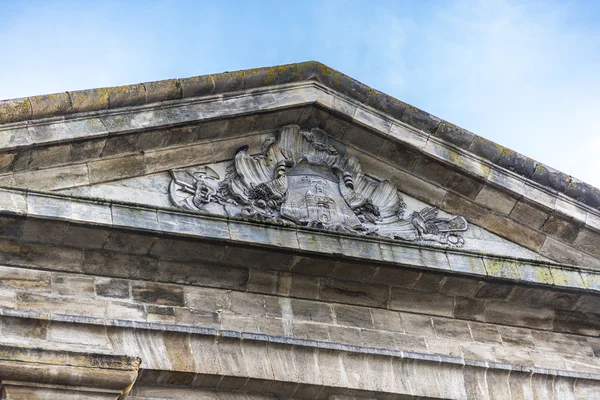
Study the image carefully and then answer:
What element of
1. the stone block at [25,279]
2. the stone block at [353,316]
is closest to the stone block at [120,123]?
the stone block at [25,279]

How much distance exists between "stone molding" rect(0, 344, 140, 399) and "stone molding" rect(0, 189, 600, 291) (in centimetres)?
110

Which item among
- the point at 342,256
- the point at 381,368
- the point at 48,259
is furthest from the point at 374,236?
the point at 48,259

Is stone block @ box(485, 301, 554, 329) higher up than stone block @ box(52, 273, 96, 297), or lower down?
higher up

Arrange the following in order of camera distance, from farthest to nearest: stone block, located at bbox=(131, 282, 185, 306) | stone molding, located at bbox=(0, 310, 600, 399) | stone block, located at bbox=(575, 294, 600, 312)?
stone block, located at bbox=(575, 294, 600, 312) < stone block, located at bbox=(131, 282, 185, 306) < stone molding, located at bbox=(0, 310, 600, 399)

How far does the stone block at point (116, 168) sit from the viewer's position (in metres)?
10.5

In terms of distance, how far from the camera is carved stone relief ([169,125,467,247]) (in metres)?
10.9

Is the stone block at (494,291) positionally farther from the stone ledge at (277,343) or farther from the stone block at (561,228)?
the stone block at (561,228)

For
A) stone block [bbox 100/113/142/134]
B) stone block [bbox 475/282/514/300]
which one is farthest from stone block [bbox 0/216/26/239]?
stone block [bbox 475/282/514/300]

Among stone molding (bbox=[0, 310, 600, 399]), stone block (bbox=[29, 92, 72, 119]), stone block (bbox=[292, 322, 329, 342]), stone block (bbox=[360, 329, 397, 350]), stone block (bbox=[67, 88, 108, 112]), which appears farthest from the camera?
stone block (bbox=[360, 329, 397, 350])

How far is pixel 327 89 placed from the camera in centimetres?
1183

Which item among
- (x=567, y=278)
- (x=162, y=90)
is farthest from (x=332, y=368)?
(x=162, y=90)

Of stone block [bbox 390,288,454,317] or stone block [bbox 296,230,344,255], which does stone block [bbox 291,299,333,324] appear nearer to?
stone block [bbox 296,230,344,255]

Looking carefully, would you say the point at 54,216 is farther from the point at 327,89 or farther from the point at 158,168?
the point at 327,89

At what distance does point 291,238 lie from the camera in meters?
10.3
